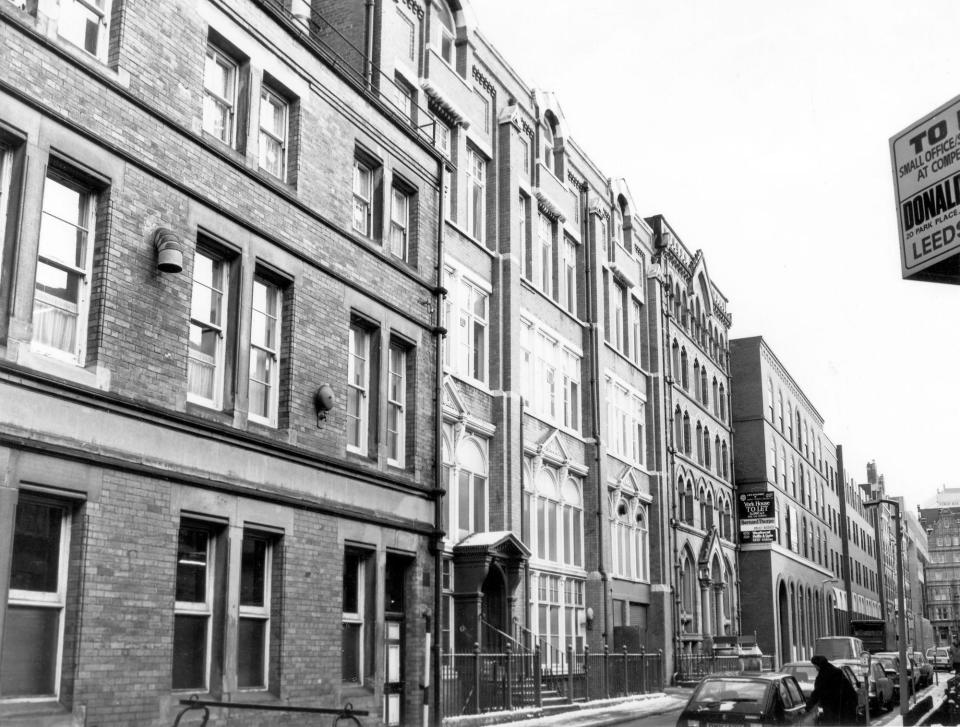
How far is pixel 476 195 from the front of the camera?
30.6 m

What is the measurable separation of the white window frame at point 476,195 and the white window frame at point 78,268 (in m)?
17.2

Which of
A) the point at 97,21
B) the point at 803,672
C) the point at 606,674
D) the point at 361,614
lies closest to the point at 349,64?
the point at 97,21

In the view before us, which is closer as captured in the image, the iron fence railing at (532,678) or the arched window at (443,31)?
the iron fence railing at (532,678)

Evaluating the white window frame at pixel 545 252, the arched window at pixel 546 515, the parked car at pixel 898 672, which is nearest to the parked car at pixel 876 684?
the parked car at pixel 898 672

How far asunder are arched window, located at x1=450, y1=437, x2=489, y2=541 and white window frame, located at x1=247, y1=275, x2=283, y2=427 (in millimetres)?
10895

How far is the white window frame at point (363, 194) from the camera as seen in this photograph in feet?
62.5

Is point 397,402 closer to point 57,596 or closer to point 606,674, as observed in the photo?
point 57,596

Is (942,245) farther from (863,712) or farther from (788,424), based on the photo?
(788,424)

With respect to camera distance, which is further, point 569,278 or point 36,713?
point 569,278

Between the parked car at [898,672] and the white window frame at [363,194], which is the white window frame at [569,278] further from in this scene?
the white window frame at [363,194]

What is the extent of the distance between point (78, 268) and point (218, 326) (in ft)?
8.45

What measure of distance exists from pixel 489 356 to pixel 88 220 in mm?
17295

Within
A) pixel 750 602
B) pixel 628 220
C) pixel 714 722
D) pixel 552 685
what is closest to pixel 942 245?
pixel 714 722

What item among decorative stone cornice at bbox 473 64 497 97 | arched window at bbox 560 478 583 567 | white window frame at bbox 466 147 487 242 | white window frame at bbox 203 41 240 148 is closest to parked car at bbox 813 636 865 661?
arched window at bbox 560 478 583 567
